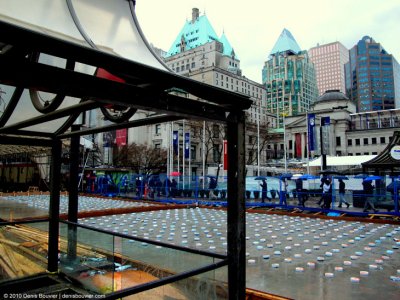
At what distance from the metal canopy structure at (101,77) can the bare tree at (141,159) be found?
154 ft

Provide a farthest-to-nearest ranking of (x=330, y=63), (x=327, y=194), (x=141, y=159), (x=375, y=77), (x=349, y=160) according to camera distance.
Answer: (x=330, y=63)
(x=375, y=77)
(x=141, y=159)
(x=349, y=160)
(x=327, y=194)

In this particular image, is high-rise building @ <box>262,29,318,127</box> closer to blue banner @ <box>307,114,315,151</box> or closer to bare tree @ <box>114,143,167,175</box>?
bare tree @ <box>114,143,167,175</box>

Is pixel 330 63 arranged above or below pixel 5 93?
above

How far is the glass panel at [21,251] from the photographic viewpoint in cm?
522

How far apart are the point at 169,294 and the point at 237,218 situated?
1075 mm

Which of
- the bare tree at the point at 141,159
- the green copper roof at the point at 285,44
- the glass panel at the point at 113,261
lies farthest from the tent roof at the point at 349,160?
the green copper roof at the point at 285,44

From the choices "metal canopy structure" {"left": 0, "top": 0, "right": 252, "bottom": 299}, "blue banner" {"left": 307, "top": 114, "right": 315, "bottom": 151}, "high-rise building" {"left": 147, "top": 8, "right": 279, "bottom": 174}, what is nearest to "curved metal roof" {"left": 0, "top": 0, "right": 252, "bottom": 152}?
"metal canopy structure" {"left": 0, "top": 0, "right": 252, "bottom": 299}

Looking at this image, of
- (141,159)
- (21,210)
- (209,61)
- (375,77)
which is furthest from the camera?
(375,77)

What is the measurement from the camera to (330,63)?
190375 mm

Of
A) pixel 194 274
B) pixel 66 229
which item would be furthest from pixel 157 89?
pixel 66 229

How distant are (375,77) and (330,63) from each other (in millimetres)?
56940

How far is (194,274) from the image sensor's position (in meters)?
2.87

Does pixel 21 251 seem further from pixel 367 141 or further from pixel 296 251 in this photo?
pixel 367 141

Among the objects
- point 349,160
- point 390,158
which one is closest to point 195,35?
point 349,160
